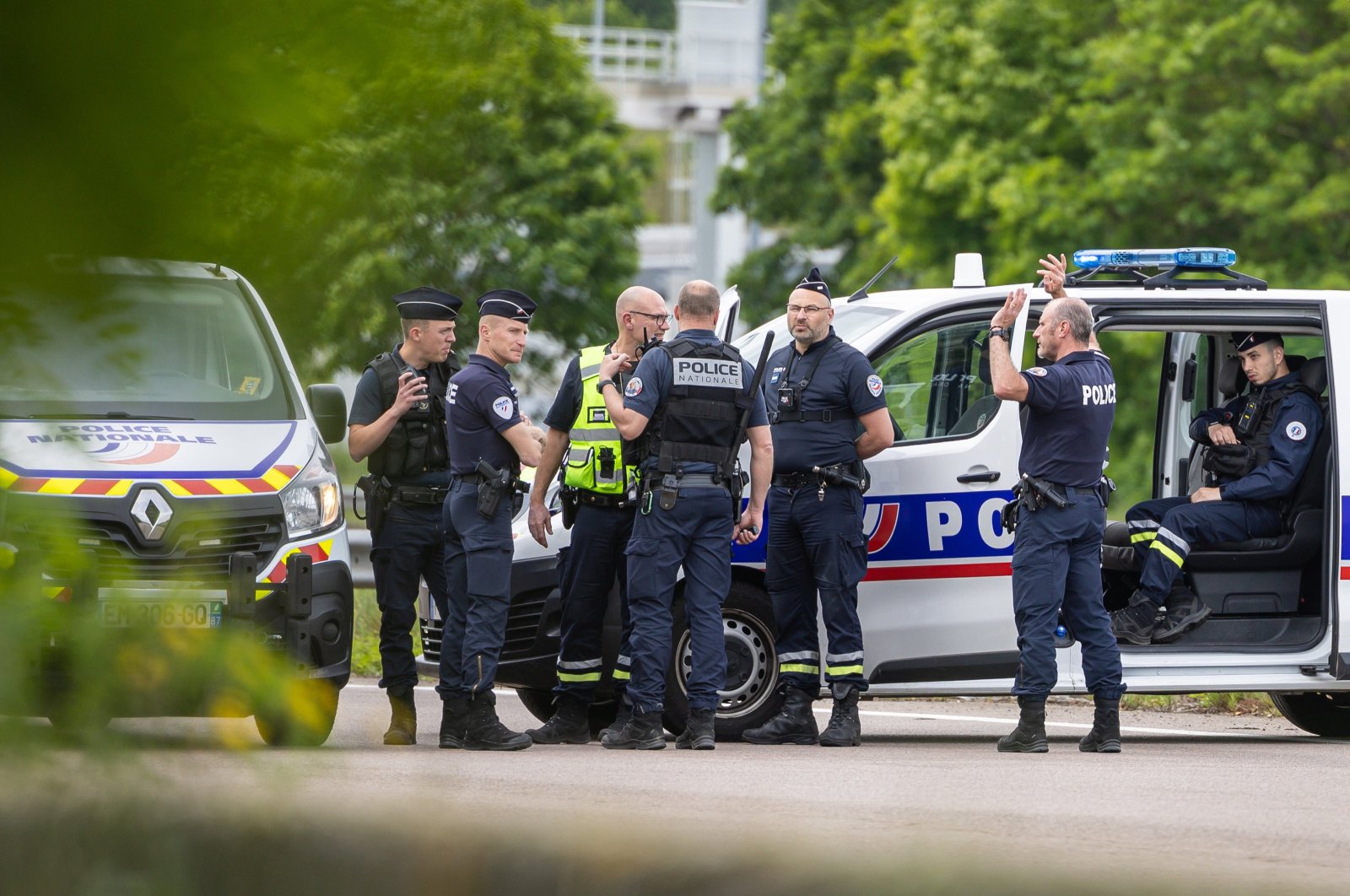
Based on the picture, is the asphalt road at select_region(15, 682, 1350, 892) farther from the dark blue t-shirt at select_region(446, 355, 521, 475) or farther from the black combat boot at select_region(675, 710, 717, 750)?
the dark blue t-shirt at select_region(446, 355, 521, 475)

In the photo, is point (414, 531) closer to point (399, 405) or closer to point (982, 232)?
point (399, 405)

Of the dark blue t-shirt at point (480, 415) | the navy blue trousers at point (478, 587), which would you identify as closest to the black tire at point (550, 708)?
the navy blue trousers at point (478, 587)

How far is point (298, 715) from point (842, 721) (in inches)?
245

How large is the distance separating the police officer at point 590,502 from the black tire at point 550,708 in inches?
16.7

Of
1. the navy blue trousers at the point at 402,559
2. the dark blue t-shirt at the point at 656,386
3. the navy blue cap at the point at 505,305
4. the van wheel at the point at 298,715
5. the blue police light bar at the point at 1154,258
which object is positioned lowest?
the navy blue trousers at the point at 402,559

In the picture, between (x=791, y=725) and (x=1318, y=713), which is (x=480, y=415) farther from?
(x=1318, y=713)

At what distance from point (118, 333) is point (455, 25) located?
34cm

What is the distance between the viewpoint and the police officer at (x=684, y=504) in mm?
7016

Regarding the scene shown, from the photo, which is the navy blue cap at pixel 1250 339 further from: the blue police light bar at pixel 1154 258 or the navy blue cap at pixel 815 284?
the navy blue cap at pixel 815 284

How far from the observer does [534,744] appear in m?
7.41

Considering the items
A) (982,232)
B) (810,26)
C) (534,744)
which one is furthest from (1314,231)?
(534,744)

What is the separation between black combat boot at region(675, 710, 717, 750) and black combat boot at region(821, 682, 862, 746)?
1.98 ft

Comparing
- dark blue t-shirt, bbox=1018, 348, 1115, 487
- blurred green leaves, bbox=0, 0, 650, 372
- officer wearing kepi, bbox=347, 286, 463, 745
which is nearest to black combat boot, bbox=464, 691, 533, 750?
officer wearing kepi, bbox=347, 286, 463, 745

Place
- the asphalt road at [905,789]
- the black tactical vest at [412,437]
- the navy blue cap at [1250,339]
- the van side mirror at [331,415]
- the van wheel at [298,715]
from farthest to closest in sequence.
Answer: the navy blue cap at [1250,339] → the black tactical vest at [412,437] → the van side mirror at [331,415] → the asphalt road at [905,789] → the van wheel at [298,715]
